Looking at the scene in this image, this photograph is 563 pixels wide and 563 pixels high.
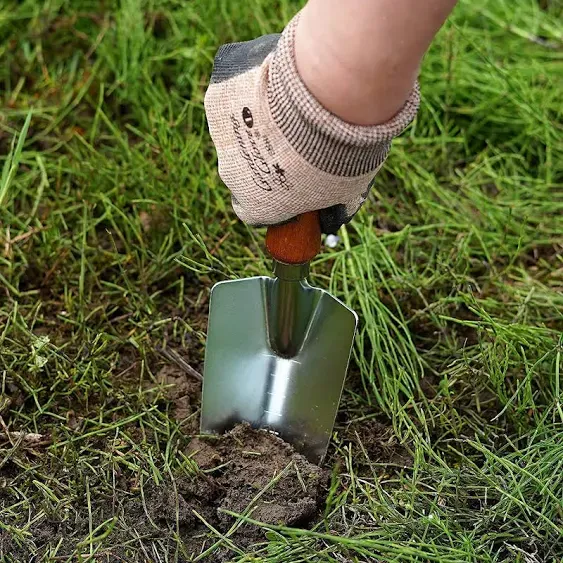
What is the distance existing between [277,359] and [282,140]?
0.50m

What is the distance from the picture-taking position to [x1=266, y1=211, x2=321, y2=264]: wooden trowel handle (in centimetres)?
132

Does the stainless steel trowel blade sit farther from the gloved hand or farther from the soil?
the gloved hand

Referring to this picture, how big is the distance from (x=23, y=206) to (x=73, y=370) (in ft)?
1.71

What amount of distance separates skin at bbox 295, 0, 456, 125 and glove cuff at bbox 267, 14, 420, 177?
1 centimetres

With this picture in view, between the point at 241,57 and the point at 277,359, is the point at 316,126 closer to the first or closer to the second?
the point at 241,57

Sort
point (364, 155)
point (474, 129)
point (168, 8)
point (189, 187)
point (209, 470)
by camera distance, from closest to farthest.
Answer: point (364, 155)
point (209, 470)
point (189, 187)
point (474, 129)
point (168, 8)

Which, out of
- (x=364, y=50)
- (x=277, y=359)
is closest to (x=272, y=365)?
(x=277, y=359)

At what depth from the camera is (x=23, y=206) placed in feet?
6.21

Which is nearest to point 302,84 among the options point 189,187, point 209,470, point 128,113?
point 209,470

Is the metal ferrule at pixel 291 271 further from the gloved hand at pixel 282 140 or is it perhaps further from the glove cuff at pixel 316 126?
the glove cuff at pixel 316 126

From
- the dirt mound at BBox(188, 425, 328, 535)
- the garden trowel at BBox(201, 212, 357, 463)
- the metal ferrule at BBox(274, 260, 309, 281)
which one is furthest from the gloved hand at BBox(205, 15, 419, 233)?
the dirt mound at BBox(188, 425, 328, 535)

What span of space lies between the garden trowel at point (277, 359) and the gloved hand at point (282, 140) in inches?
8.6

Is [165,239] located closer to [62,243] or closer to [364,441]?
[62,243]

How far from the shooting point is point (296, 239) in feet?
4.36
